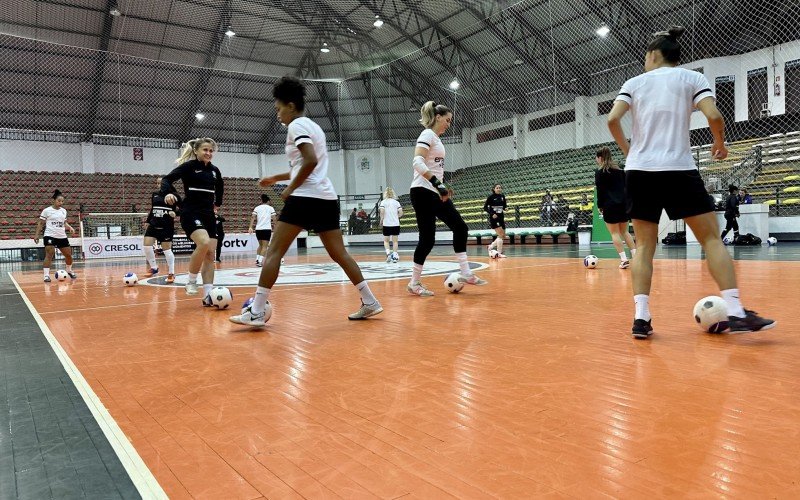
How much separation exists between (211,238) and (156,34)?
2102 centimetres

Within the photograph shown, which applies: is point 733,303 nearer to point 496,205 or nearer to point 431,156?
point 431,156

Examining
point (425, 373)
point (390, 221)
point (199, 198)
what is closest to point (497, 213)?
point (390, 221)

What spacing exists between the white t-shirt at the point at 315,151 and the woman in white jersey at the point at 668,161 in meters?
2.00

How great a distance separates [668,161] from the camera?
3.05 meters

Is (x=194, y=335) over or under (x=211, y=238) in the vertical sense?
under

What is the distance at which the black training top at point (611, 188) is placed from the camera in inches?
289

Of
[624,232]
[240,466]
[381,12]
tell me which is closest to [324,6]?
[381,12]

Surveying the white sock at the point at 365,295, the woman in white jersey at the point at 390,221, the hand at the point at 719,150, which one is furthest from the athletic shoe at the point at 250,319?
the woman in white jersey at the point at 390,221

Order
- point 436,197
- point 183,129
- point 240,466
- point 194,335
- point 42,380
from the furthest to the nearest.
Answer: point 183,129 < point 436,197 < point 194,335 < point 42,380 < point 240,466

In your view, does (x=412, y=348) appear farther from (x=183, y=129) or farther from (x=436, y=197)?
(x=183, y=129)

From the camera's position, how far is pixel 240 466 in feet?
4.96

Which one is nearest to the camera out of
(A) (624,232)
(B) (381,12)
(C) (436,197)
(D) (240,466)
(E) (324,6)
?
(D) (240,466)

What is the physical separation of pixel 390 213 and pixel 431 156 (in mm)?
7541

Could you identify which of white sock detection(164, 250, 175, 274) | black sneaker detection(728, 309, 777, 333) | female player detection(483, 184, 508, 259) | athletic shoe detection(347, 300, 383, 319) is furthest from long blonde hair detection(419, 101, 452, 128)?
female player detection(483, 184, 508, 259)
